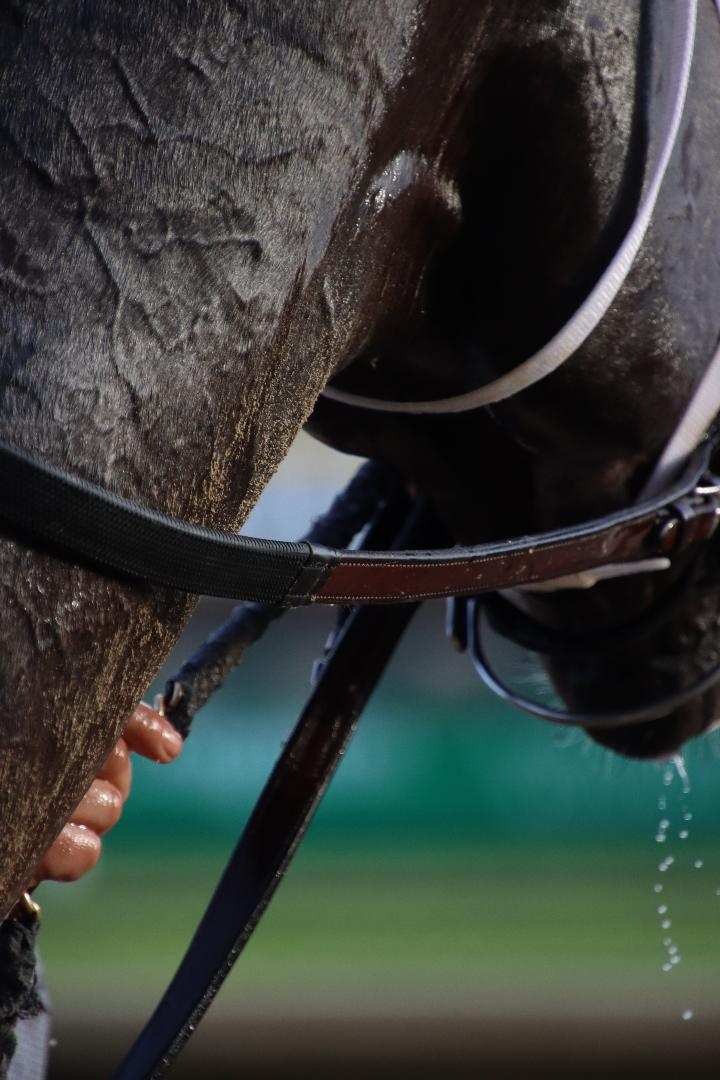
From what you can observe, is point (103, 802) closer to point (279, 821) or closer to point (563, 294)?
point (279, 821)

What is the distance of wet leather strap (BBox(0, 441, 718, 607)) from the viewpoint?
1.71 ft

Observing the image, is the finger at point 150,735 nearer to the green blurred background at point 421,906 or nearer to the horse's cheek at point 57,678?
the horse's cheek at point 57,678

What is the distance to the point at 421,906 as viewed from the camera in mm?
3152

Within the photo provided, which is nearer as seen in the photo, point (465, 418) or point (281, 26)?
point (281, 26)

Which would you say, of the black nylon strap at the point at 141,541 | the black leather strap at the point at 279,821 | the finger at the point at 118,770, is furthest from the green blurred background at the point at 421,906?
the black nylon strap at the point at 141,541

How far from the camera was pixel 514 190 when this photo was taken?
0.71 meters

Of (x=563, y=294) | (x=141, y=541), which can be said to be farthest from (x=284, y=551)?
(x=563, y=294)

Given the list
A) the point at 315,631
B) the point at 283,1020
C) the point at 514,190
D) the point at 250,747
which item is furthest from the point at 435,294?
the point at 315,631

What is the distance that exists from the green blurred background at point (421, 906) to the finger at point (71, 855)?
213cm

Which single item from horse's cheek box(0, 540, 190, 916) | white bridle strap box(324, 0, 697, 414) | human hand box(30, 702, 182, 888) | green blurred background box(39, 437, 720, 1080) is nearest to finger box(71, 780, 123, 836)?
human hand box(30, 702, 182, 888)

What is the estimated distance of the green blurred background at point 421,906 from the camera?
277 cm

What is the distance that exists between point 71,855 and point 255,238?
344 mm

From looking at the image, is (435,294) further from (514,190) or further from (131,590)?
(131,590)

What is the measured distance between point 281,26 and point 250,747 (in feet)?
8.86
